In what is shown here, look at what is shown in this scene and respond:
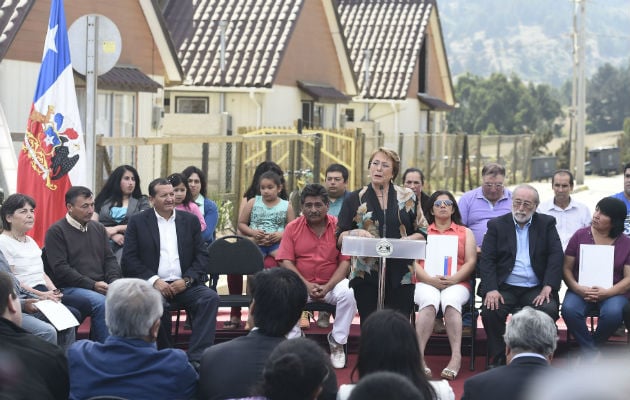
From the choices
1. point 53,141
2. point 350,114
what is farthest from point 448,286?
point 350,114

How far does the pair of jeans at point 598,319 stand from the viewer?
8820 mm

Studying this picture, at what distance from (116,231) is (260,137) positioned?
6493mm

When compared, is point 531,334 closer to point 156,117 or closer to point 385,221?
point 385,221

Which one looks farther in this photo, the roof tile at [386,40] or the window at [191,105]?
the roof tile at [386,40]

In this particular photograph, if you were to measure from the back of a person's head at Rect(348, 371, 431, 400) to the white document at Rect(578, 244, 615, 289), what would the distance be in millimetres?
5594

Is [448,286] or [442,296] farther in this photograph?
[448,286]

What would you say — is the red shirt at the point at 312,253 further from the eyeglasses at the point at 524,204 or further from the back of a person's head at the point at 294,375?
the back of a person's head at the point at 294,375

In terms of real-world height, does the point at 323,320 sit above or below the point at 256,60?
below

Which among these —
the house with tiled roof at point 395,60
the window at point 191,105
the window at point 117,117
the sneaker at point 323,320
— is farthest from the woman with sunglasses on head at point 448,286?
the house with tiled roof at point 395,60

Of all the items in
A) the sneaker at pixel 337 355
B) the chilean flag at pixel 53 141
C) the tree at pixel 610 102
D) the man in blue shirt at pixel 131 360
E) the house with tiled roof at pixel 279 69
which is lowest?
the sneaker at pixel 337 355

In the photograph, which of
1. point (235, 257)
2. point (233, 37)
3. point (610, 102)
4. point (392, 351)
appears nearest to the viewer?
point (392, 351)

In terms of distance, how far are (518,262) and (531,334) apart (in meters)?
3.54

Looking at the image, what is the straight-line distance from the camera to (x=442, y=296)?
9.04m

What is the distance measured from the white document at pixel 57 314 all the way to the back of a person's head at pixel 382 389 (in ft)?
15.0
